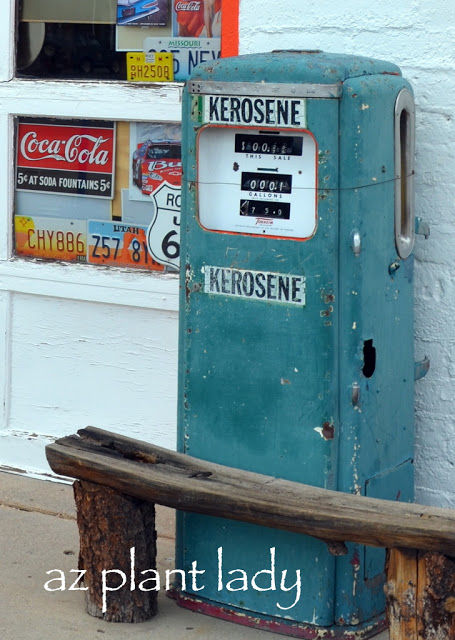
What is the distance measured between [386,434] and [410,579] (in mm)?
553

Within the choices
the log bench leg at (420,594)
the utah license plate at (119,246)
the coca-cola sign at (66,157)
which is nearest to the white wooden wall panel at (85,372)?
the utah license plate at (119,246)

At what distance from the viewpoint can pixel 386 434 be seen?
3.53 m

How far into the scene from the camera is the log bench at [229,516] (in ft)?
10.1

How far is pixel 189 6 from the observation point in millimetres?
4426

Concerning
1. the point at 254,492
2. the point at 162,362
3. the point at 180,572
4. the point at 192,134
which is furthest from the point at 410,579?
the point at 162,362

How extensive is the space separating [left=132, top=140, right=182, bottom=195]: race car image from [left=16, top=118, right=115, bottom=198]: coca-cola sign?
0.45 feet

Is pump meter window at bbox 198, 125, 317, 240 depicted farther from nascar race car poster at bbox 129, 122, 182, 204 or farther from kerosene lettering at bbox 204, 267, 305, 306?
nascar race car poster at bbox 129, 122, 182, 204

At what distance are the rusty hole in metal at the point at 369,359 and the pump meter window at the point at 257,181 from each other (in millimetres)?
371

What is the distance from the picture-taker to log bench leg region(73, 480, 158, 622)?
3.52 m

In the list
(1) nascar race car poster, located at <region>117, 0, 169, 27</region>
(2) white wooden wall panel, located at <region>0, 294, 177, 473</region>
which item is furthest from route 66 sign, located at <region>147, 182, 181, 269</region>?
(1) nascar race car poster, located at <region>117, 0, 169, 27</region>

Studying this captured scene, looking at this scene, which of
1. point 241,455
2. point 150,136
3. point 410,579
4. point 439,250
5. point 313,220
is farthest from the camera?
point 150,136

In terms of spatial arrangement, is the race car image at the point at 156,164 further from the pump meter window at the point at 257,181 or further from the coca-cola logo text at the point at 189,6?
the pump meter window at the point at 257,181

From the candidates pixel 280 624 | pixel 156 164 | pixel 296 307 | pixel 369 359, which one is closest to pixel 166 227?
pixel 156 164

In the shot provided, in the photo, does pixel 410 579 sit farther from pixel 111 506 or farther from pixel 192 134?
pixel 192 134
